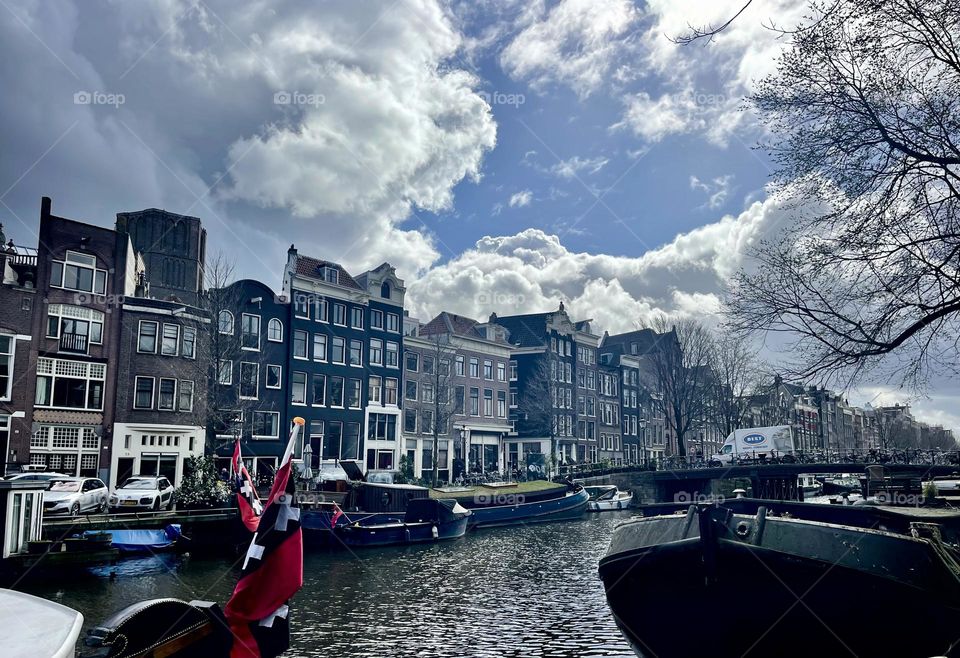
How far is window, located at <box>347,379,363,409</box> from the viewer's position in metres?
46.3

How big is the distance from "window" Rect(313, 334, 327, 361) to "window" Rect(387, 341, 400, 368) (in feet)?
17.5

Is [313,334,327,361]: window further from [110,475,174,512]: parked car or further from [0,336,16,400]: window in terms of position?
[0,336,16,400]: window

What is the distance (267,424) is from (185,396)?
16.4 feet

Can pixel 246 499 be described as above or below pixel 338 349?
below

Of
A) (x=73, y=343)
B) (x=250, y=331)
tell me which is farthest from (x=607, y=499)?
(x=73, y=343)

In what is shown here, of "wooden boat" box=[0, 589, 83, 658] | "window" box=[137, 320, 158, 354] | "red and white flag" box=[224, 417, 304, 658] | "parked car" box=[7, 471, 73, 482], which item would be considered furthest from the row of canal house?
"wooden boat" box=[0, 589, 83, 658]

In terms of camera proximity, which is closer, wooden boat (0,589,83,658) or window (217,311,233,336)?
wooden boat (0,589,83,658)

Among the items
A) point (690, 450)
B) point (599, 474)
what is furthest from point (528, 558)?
point (690, 450)

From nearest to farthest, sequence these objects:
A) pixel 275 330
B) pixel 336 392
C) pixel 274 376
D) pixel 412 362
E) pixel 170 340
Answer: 1. pixel 170 340
2. pixel 274 376
3. pixel 275 330
4. pixel 336 392
5. pixel 412 362

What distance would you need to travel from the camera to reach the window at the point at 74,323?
34844 millimetres

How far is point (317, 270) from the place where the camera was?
46.1 m

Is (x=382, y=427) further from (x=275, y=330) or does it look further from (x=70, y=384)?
(x=70, y=384)

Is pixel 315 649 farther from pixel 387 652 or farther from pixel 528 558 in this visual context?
pixel 528 558

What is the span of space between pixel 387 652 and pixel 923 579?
8934 millimetres
